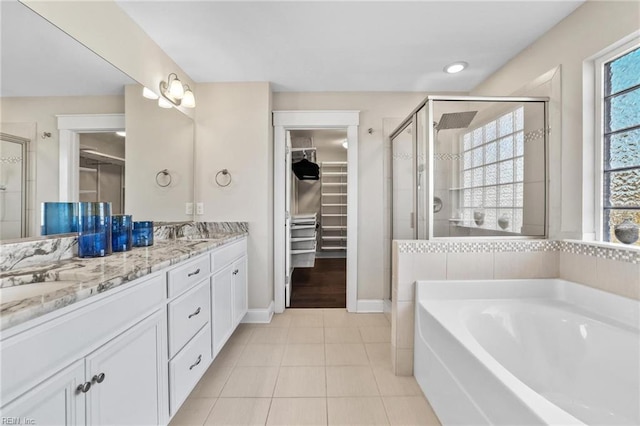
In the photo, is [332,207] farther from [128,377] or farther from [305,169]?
[128,377]

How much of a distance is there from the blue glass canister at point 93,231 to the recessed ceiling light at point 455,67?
111 inches

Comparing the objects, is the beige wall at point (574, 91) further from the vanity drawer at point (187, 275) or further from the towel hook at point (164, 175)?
the towel hook at point (164, 175)

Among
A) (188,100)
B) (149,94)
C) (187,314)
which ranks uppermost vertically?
(188,100)

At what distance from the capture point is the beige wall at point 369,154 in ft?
9.27

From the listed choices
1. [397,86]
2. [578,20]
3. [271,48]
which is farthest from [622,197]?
[271,48]

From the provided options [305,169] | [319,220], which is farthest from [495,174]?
[319,220]

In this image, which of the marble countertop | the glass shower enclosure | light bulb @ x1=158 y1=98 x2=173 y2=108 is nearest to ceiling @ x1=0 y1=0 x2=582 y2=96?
light bulb @ x1=158 y1=98 x2=173 y2=108

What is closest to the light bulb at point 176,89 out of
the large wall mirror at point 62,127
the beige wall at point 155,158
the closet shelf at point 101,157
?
the beige wall at point 155,158

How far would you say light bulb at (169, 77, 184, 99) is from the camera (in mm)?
2213

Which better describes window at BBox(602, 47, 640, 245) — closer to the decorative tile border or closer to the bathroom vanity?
the decorative tile border

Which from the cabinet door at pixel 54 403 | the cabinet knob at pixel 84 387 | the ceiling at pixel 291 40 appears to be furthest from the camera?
the ceiling at pixel 291 40

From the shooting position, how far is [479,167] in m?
2.12

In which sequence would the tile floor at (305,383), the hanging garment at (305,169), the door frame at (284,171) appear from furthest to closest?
the hanging garment at (305,169) < the door frame at (284,171) < the tile floor at (305,383)

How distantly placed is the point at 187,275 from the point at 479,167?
225 cm
